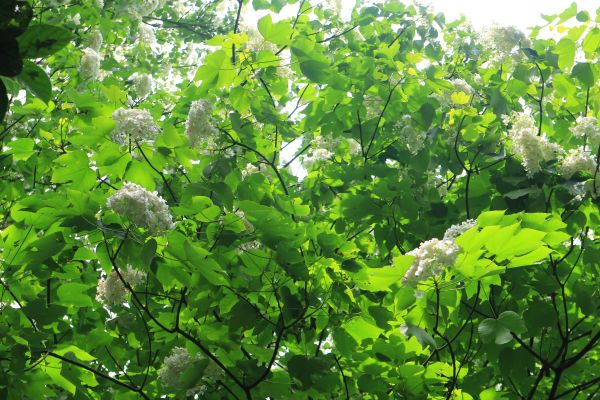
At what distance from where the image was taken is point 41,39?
2.64 ft

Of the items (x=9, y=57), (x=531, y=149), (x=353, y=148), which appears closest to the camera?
(x=9, y=57)

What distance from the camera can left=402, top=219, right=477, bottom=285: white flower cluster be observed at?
207 centimetres

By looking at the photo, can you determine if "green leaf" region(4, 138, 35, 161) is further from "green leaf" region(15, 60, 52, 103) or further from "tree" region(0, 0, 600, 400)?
"green leaf" region(15, 60, 52, 103)

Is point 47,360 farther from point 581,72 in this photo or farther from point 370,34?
point 370,34

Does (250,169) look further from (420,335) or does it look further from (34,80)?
(34,80)

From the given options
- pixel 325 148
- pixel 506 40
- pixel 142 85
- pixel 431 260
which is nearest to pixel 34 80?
pixel 431 260

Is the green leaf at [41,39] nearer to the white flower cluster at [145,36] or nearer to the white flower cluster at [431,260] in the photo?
the white flower cluster at [431,260]

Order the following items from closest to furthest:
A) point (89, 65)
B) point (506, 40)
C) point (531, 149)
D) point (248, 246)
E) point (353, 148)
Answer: point (248, 246), point (531, 149), point (506, 40), point (353, 148), point (89, 65)

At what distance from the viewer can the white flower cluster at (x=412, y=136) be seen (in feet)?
11.8

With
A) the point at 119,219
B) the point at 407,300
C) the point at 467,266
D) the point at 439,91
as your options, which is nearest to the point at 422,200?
the point at 439,91

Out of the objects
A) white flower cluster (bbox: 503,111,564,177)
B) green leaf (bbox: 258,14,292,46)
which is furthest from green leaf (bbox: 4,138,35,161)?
white flower cluster (bbox: 503,111,564,177)

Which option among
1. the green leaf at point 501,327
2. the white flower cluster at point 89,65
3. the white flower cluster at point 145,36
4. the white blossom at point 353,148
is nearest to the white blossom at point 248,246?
the green leaf at point 501,327

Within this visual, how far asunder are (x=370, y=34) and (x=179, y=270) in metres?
3.04

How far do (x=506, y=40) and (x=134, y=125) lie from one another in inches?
98.8
